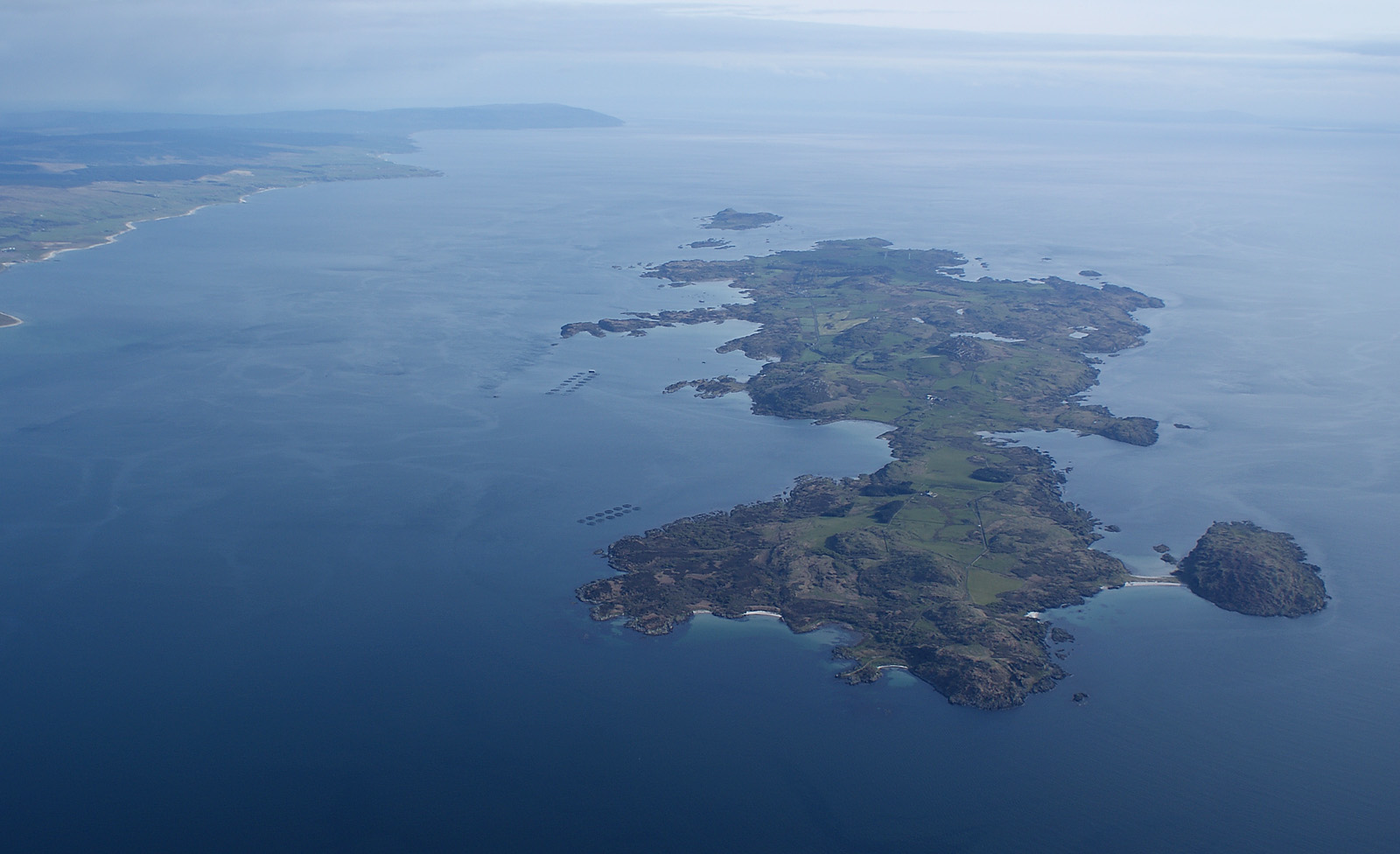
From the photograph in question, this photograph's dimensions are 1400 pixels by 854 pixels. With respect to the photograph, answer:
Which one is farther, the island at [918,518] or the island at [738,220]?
the island at [738,220]

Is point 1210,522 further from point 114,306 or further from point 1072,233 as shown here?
point 1072,233

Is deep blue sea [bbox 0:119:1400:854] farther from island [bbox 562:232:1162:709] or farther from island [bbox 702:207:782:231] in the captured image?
island [bbox 702:207:782:231]

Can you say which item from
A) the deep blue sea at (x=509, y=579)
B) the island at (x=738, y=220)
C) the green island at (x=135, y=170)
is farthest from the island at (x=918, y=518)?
the green island at (x=135, y=170)

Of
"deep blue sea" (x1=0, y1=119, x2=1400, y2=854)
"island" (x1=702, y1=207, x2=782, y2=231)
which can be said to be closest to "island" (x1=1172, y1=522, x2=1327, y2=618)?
"deep blue sea" (x1=0, y1=119, x2=1400, y2=854)

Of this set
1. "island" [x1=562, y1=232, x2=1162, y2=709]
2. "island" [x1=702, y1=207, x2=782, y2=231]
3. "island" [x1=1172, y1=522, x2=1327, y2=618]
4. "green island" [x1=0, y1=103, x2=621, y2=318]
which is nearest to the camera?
"island" [x1=562, y1=232, x2=1162, y2=709]

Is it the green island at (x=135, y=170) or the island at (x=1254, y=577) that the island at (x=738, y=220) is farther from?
the island at (x=1254, y=577)

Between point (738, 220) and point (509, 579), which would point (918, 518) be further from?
point (738, 220)

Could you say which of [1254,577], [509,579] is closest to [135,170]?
[509,579]

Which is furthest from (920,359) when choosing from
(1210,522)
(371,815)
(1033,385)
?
(371,815)
